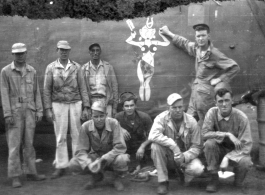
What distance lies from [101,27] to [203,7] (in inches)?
52.3

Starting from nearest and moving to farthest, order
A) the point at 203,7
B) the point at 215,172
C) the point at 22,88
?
1. the point at 215,172
2. the point at 22,88
3. the point at 203,7

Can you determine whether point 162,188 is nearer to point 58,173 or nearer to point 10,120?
point 58,173

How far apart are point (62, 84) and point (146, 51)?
45.5 inches

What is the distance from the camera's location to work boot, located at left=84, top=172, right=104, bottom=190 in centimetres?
560

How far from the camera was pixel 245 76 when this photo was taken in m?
6.29

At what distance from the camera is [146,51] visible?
21.1 feet

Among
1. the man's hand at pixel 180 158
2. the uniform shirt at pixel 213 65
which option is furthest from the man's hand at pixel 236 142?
the uniform shirt at pixel 213 65

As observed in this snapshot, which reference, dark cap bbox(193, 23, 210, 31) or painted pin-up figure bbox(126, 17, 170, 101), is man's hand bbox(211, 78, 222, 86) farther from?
painted pin-up figure bbox(126, 17, 170, 101)

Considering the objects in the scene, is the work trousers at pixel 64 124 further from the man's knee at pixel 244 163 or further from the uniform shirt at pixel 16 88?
the man's knee at pixel 244 163

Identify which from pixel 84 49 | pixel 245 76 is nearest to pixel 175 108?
pixel 245 76

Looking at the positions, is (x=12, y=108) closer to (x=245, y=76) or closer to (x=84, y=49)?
(x=84, y=49)

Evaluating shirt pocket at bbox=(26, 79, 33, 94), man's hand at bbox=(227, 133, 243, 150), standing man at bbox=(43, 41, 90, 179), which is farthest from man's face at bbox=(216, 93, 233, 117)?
shirt pocket at bbox=(26, 79, 33, 94)

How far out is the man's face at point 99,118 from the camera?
563 cm

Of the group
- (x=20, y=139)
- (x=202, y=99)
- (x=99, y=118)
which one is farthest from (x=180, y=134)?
(x=20, y=139)
